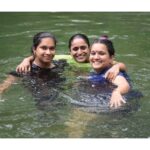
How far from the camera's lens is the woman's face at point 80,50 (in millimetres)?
4543

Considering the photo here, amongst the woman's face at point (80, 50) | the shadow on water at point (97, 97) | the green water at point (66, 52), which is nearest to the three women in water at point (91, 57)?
the woman's face at point (80, 50)

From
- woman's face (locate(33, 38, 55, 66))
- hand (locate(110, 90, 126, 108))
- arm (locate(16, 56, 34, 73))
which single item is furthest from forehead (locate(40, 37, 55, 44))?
hand (locate(110, 90, 126, 108))

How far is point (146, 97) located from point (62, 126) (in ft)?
3.29

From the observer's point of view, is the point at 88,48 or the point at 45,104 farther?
the point at 88,48

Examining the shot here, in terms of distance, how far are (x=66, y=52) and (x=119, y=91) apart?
2.28 metres

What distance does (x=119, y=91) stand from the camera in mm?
3576

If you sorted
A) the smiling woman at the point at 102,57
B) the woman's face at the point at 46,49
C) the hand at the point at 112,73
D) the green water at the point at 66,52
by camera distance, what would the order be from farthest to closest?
1. the woman's face at the point at 46,49
2. the smiling woman at the point at 102,57
3. the hand at the point at 112,73
4. the green water at the point at 66,52

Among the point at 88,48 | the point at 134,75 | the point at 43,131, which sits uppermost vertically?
the point at 88,48

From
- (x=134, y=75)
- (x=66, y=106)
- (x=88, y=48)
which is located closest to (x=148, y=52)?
(x=134, y=75)

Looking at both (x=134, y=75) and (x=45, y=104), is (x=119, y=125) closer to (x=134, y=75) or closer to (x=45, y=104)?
(x=45, y=104)

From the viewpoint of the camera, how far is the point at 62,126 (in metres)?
3.49

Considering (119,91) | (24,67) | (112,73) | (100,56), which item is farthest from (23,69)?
(119,91)

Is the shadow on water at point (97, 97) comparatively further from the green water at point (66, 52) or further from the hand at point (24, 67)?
the hand at point (24, 67)

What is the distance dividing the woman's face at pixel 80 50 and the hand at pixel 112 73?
2.31 feet
